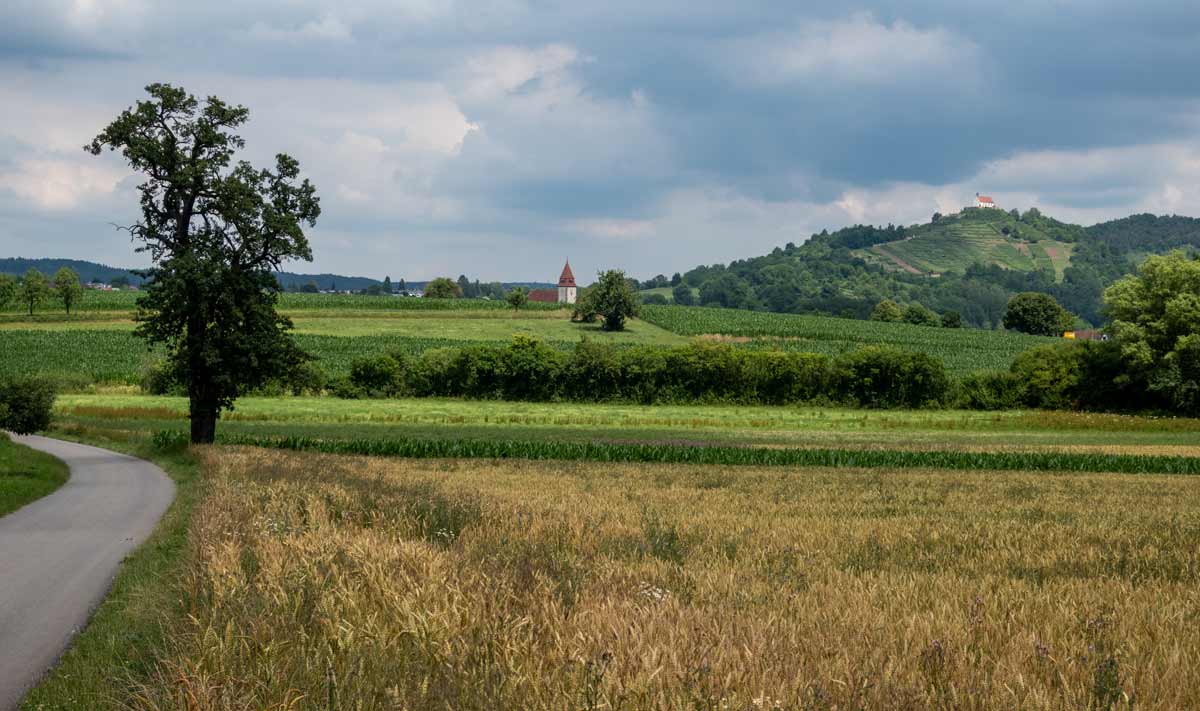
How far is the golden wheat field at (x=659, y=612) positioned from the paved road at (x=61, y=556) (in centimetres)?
159

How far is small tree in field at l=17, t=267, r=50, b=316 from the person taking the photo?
423 ft

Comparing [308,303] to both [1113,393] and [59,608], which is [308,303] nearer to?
[1113,393]

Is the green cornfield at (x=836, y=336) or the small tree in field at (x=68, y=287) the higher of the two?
the small tree in field at (x=68, y=287)

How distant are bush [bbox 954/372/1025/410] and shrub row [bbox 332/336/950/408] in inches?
59.9

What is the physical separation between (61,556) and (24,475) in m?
14.7

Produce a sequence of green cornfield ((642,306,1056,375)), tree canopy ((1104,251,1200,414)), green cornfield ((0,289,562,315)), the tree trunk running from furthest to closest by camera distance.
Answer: green cornfield ((0,289,562,315))
green cornfield ((642,306,1056,375))
tree canopy ((1104,251,1200,414))
the tree trunk

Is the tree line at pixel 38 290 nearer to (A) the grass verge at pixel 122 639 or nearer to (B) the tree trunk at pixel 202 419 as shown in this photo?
(B) the tree trunk at pixel 202 419

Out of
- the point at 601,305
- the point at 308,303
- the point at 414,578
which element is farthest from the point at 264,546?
the point at 308,303

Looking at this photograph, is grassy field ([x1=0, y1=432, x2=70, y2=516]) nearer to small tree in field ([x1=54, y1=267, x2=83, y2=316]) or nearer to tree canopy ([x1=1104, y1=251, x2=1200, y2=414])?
tree canopy ([x1=1104, y1=251, x2=1200, y2=414])

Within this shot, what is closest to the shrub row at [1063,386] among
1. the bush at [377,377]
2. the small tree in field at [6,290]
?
the bush at [377,377]

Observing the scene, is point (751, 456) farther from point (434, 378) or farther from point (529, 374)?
point (434, 378)

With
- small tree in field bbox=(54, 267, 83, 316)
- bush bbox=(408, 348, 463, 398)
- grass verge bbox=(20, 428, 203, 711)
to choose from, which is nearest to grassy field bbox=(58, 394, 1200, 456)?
bush bbox=(408, 348, 463, 398)

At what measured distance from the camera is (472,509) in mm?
13875

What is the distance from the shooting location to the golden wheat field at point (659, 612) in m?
6.03
